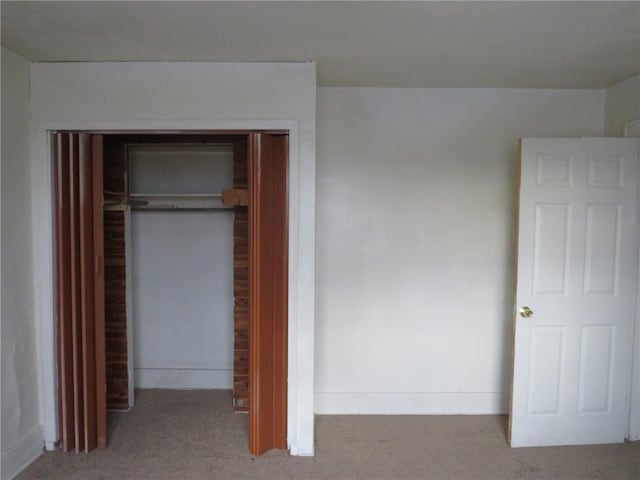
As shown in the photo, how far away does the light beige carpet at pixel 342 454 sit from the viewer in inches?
91.3

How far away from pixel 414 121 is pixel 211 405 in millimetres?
2628

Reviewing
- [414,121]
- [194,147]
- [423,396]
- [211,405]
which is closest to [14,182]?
[194,147]

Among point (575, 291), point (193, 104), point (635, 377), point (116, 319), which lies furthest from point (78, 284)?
point (635, 377)

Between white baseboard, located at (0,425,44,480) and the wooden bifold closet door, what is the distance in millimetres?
119

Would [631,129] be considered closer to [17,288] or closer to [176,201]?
[176,201]

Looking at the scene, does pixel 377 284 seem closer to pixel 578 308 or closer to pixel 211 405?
pixel 578 308

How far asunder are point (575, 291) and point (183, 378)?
3019mm

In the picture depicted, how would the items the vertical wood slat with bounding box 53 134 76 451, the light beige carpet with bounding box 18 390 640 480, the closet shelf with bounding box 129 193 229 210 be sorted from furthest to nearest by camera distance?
the closet shelf with bounding box 129 193 229 210 < the vertical wood slat with bounding box 53 134 76 451 < the light beige carpet with bounding box 18 390 640 480

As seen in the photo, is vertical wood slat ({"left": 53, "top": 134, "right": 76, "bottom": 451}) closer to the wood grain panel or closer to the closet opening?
the closet opening

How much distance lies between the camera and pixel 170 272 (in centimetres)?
336

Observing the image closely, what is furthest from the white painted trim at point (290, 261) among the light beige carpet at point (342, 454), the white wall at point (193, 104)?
the light beige carpet at point (342, 454)

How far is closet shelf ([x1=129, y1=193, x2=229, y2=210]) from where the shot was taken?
122 inches

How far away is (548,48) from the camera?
7.11ft

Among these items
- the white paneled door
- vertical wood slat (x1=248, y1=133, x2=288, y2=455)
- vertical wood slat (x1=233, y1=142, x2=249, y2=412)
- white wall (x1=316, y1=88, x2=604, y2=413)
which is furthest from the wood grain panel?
the white paneled door
